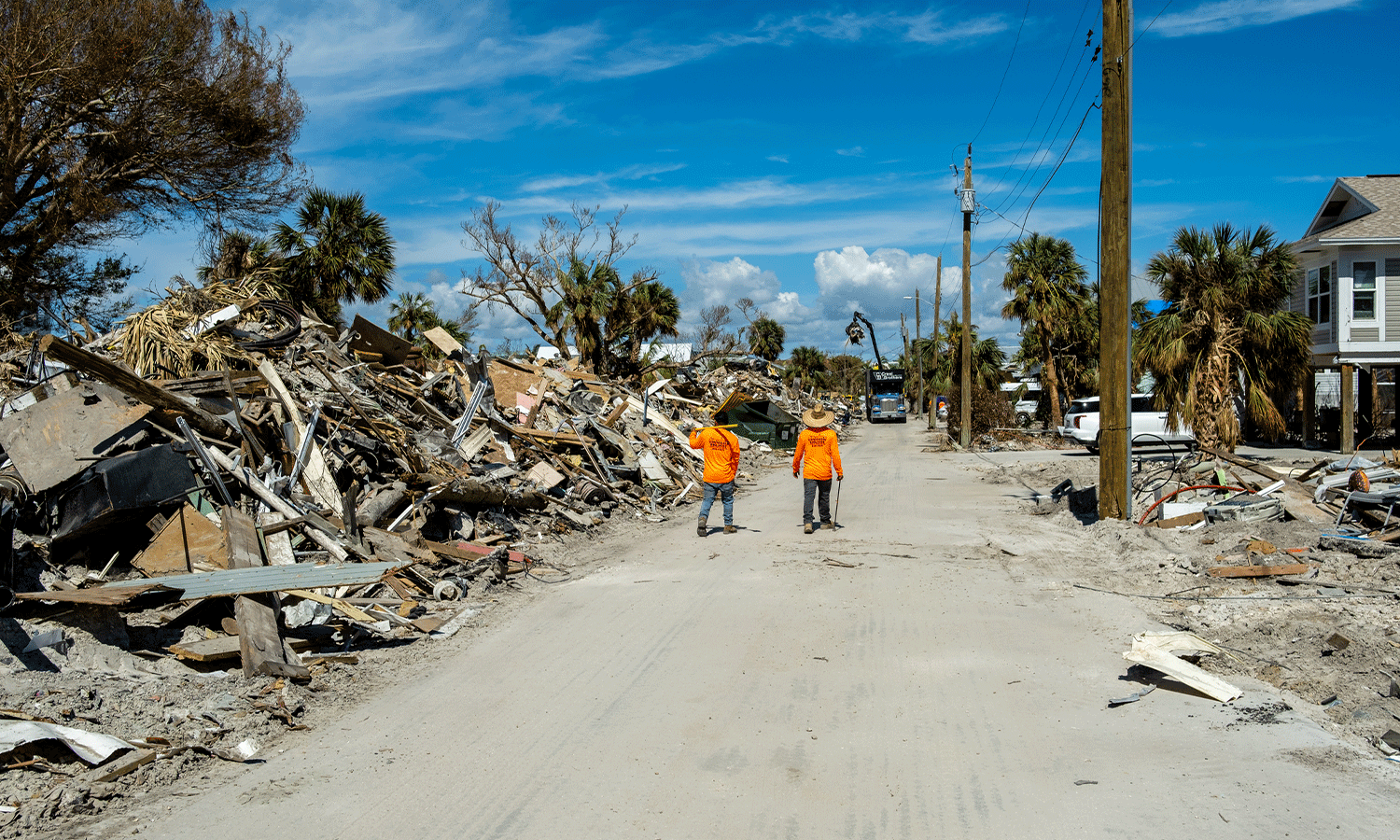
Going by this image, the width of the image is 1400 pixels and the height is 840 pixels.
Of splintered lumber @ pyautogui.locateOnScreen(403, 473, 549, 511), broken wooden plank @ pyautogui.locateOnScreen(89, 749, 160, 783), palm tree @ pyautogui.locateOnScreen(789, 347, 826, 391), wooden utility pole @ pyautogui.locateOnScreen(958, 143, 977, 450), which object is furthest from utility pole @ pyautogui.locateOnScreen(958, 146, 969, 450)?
palm tree @ pyautogui.locateOnScreen(789, 347, 826, 391)

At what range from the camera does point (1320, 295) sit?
2536cm

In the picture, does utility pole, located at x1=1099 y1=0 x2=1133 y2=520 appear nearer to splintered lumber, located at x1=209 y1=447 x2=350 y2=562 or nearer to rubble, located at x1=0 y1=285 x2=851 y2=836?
rubble, located at x1=0 y1=285 x2=851 y2=836

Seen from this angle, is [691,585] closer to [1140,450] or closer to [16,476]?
[16,476]

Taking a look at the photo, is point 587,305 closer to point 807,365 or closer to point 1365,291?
point 1365,291

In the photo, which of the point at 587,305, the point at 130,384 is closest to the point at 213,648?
the point at 130,384

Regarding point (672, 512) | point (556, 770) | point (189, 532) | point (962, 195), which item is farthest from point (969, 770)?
point (962, 195)

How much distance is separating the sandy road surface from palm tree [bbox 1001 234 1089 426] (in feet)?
92.6

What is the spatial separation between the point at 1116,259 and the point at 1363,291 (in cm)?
1755

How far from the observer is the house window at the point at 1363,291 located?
79.0ft

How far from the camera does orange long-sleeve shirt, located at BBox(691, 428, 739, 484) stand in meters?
11.7

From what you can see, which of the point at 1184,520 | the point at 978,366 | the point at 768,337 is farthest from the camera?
the point at 768,337

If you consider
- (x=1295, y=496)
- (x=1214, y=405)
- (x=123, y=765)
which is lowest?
(x=123, y=765)

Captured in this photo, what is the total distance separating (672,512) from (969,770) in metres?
10.6

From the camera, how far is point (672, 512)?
14.8 meters
